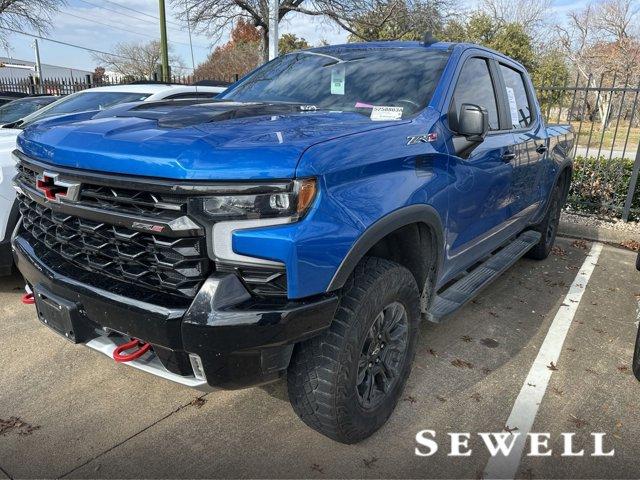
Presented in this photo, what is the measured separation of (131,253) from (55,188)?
0.55 m

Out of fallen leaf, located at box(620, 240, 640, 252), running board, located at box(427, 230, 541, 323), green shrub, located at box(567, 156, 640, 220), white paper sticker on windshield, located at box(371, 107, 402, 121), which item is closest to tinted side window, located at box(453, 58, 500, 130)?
white paper sticker on windshield, located at box(371, 107, 402, 121)

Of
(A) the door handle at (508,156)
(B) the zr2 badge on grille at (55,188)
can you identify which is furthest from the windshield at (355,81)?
(B) the zr2 badge on grille at (55,188)

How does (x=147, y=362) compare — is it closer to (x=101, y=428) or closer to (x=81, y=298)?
(x=81, y=298)

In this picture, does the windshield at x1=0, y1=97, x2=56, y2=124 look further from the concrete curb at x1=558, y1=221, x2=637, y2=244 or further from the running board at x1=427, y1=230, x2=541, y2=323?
the concrete curb at x1=558, y1=221, x2=637, y2=244

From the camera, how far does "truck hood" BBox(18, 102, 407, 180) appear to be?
72.4 inches

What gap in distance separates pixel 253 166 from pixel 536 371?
8.15 ft

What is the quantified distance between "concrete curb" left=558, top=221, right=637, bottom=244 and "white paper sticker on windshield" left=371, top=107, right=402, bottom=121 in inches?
200

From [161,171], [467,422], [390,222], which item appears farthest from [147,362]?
[467,422]

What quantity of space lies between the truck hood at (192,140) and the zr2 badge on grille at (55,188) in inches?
3.1

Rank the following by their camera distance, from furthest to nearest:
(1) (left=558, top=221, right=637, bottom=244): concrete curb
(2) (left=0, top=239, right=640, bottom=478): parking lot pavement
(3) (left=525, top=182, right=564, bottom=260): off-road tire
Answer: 1. (1) (left=558, top=221, right=637, bottom=244): concrete curb
2. (3) (left=525, top=182, right=564, bottom=260): off-road tire
3. (2) (left=0, top=239, right=640, bottom=478): parking lot pavement

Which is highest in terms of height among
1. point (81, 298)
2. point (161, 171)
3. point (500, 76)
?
point (500, 76)

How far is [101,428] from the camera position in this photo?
2.59 metres

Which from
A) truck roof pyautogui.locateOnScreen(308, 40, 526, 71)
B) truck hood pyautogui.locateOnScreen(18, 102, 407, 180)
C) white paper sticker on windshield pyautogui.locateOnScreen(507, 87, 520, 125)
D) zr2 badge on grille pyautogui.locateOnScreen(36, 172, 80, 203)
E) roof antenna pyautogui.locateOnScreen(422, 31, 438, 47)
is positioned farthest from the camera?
white paper sticker on windshield pyautogui.locateOnScreen(507, 87, 520, 125)

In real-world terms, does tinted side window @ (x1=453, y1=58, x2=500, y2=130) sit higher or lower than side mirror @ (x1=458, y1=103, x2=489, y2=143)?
higher
